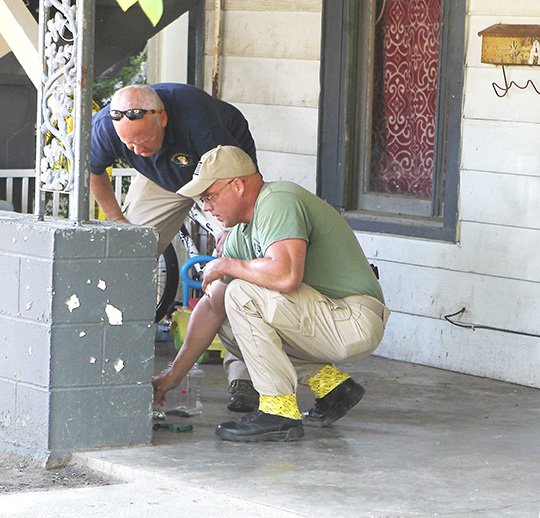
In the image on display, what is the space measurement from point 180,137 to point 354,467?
1.87 m

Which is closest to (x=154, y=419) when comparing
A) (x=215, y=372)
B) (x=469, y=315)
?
(x=215, y=372)

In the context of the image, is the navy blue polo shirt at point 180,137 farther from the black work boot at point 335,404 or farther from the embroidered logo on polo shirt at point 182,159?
the black work boot at point 335,404

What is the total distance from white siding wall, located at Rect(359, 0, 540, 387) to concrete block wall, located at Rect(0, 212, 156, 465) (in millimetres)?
2248

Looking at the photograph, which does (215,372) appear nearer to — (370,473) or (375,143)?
(375,143)

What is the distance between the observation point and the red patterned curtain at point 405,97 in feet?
23.5

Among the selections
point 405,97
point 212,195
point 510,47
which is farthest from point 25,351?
point 405,97

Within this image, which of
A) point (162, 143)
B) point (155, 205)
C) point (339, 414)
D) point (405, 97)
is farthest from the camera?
point (405, 97)

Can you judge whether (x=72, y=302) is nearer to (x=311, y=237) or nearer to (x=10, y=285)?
(x=10, y=285)

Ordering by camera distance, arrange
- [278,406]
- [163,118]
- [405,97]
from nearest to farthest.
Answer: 1. [278,406]
2. [163,118]
3. [405,97]

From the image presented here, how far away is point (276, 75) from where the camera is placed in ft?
25.7

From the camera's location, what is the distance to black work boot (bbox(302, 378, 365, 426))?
5660 millimetres

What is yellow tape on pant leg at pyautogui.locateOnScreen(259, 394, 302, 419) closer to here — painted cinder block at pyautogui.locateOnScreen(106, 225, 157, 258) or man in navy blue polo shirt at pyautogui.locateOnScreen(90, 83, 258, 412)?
man in navy blue polo shirt at pyautogui.locateOnScreen(90, 83, 258, 412)

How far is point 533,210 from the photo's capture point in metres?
6.61

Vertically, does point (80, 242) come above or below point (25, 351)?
above
